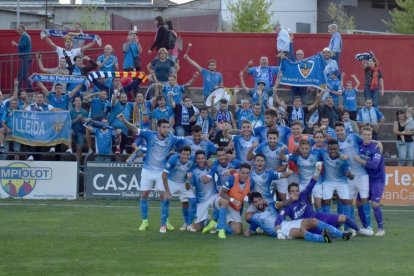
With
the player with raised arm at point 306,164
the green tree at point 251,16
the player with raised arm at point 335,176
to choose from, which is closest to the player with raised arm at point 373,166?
the player with raised arm at point 335,176

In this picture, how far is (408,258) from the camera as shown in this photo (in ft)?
50.0

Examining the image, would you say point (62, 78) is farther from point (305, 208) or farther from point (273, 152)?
point (305, 208)

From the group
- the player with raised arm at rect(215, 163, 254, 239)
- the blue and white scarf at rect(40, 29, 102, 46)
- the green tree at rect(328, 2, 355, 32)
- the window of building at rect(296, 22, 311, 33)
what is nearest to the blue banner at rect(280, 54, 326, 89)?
the blue and white scarf at rect(40, 29, 102, 46)

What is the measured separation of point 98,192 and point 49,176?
130 centimetres

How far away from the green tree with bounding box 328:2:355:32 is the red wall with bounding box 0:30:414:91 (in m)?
16.8

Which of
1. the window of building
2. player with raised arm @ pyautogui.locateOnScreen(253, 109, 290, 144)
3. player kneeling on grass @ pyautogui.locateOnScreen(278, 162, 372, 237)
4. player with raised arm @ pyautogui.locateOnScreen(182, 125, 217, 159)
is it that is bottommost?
player kneeling on grass @ pyautogui.locateOnScreen(278, 162, 372, 237)

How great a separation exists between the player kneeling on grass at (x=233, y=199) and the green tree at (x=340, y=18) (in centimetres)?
3112

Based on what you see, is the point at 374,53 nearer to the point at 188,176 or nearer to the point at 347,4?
the point at 188,176

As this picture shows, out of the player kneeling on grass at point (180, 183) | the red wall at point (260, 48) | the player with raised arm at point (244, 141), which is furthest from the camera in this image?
the red wall at point (260, 48)

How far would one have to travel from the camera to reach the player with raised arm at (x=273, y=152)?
18656mm

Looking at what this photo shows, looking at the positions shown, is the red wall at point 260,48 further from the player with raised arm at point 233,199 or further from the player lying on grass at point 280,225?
the player lying on grass at point 280,225

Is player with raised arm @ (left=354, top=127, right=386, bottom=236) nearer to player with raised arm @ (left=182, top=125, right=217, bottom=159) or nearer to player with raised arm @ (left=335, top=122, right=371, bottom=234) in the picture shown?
player with raised arm @ (left=335, top=122, right=371, bottom=234)

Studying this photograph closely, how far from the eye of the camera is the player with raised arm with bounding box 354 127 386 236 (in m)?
18.4

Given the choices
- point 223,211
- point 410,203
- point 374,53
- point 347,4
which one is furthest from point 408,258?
point 347,4
